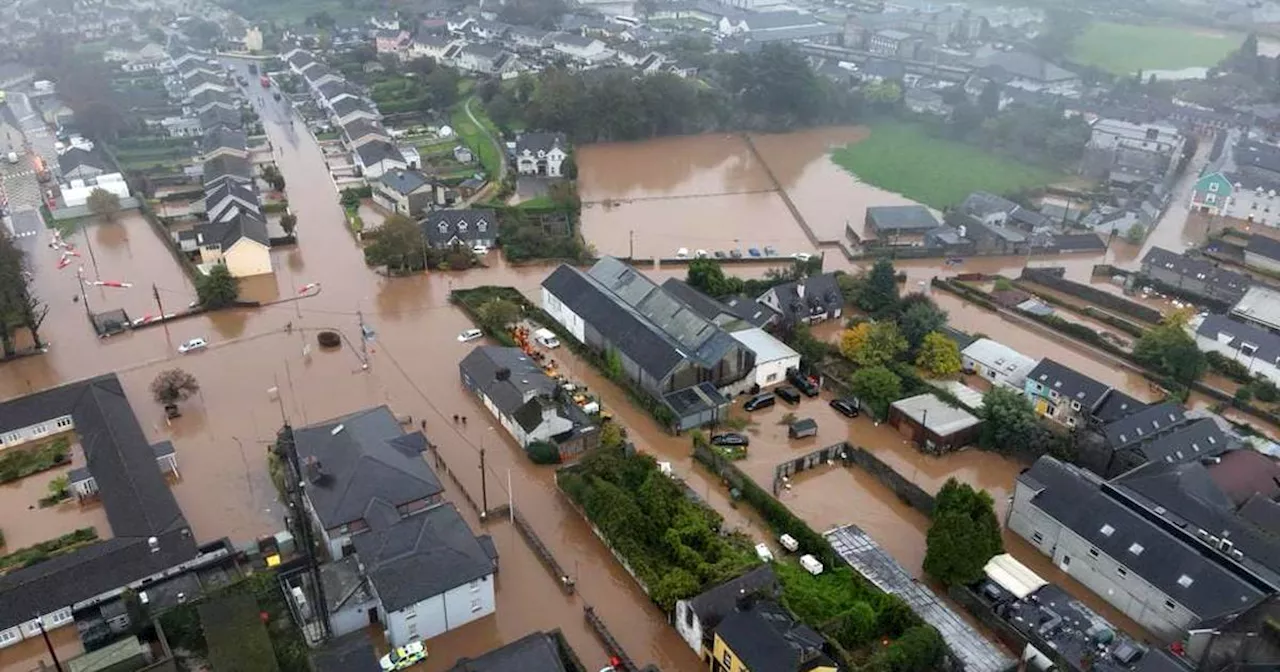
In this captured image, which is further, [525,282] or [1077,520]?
[525,282]

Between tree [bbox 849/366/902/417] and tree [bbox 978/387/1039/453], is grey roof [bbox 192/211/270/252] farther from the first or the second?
tree [bbox 978/387/1039/453]

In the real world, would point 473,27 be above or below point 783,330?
above

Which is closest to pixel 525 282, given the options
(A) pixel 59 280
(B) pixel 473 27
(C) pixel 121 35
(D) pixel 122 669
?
(A) pixel 59 280

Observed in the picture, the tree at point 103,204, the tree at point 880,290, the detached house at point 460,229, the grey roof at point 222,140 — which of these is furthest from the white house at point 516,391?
the grey roof at point 222,140

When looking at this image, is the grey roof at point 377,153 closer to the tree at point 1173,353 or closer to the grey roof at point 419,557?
the grey roof at point 419,557

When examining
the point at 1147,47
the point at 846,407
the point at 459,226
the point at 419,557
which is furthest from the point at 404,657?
the point at 1147,47

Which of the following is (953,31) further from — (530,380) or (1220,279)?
(530,380)

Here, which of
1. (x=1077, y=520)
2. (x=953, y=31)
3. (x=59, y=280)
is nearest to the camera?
(x=1077, y=520)
